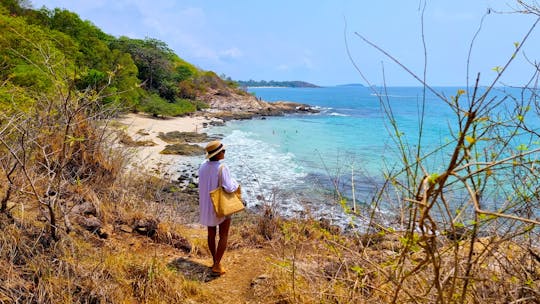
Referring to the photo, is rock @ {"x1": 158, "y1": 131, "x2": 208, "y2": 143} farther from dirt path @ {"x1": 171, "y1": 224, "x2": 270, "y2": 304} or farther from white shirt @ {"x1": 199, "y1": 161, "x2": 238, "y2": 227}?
white shirt @ {"x1": 199, "y1": 161, "x2": 238, "y2": 227}

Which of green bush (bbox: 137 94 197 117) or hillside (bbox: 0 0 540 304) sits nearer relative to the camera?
hillside (bbox: 0 0 540 304)

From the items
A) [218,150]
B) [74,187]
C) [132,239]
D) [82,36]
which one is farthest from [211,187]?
[82,36]

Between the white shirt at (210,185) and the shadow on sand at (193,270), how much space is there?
561mm

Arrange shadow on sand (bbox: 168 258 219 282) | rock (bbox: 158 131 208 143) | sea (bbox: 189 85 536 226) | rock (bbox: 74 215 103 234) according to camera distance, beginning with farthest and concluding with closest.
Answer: rock (bbox: 158 131 208 143), sea (bbox: 189 85 536 226), rock (bbox: 74 215 103 234), shadow on sand (bbox: 168 258 219 282)

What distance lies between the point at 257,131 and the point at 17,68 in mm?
18750

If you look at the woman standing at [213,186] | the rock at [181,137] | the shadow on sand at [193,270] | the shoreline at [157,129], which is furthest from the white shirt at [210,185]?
the rock at [181,137]

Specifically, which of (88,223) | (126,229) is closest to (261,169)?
(126,229)

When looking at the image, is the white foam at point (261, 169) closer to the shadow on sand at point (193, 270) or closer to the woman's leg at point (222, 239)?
the shadow on sand at point (193, 270)

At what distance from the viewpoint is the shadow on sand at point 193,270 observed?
13.6 ft

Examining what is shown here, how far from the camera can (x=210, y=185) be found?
13.4 feet

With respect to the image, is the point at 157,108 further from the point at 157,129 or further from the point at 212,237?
the point at 212,237

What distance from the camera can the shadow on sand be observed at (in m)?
4.14

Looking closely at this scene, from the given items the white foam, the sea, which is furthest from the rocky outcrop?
the white foam

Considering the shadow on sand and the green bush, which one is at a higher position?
the green bush
